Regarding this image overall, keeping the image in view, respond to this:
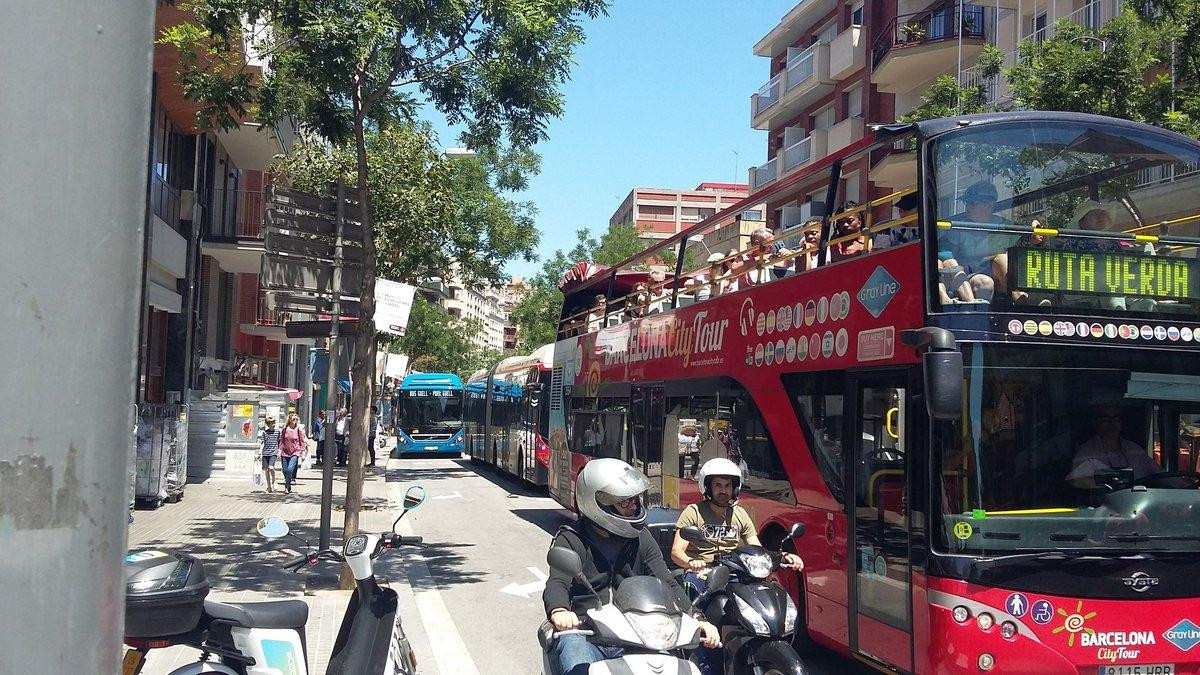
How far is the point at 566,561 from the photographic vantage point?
4352 mm

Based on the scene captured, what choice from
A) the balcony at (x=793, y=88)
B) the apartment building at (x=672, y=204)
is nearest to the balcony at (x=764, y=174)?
the balcony at (x=793, y=88)

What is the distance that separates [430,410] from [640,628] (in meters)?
35.7

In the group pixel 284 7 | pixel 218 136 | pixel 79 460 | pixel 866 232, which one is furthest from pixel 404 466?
pixel 79 460

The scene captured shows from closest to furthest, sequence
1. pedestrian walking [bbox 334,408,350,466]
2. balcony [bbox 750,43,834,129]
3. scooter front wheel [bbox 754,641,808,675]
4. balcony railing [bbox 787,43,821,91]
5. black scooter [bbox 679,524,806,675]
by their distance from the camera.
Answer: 1. scooter front wheel [bbox 754,641,808,675]
2. black scooter [bbox 679,524,806,675]
3. pedestrian walking [bbox 334,408,350,466]
4. balcony [bbox 750,43,834,129]
5. balcony railing [bbox 787,43,821,91]

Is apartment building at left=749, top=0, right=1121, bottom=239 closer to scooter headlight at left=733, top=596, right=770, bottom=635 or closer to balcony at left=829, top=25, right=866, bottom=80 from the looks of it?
balcony at left=829, top=25, right=866, bottom=80

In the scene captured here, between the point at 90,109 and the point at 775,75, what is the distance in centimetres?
3949

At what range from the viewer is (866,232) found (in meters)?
7.65

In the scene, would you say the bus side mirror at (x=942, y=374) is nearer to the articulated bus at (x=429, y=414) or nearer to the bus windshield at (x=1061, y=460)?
the bus windshield at (x=1061, y=460)

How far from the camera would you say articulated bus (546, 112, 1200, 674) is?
5.86 meters

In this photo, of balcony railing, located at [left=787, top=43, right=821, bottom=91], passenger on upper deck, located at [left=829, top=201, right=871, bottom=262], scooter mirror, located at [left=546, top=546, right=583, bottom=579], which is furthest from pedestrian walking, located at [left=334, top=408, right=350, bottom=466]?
scooter mirror, located at [left=546, top=546, right=583, bottom=579]

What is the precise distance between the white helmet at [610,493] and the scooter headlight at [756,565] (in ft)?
2.72

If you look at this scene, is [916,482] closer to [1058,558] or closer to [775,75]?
[1058,558]

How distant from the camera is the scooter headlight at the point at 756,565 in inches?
211

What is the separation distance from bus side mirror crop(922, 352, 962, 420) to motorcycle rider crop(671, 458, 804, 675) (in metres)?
1.12
